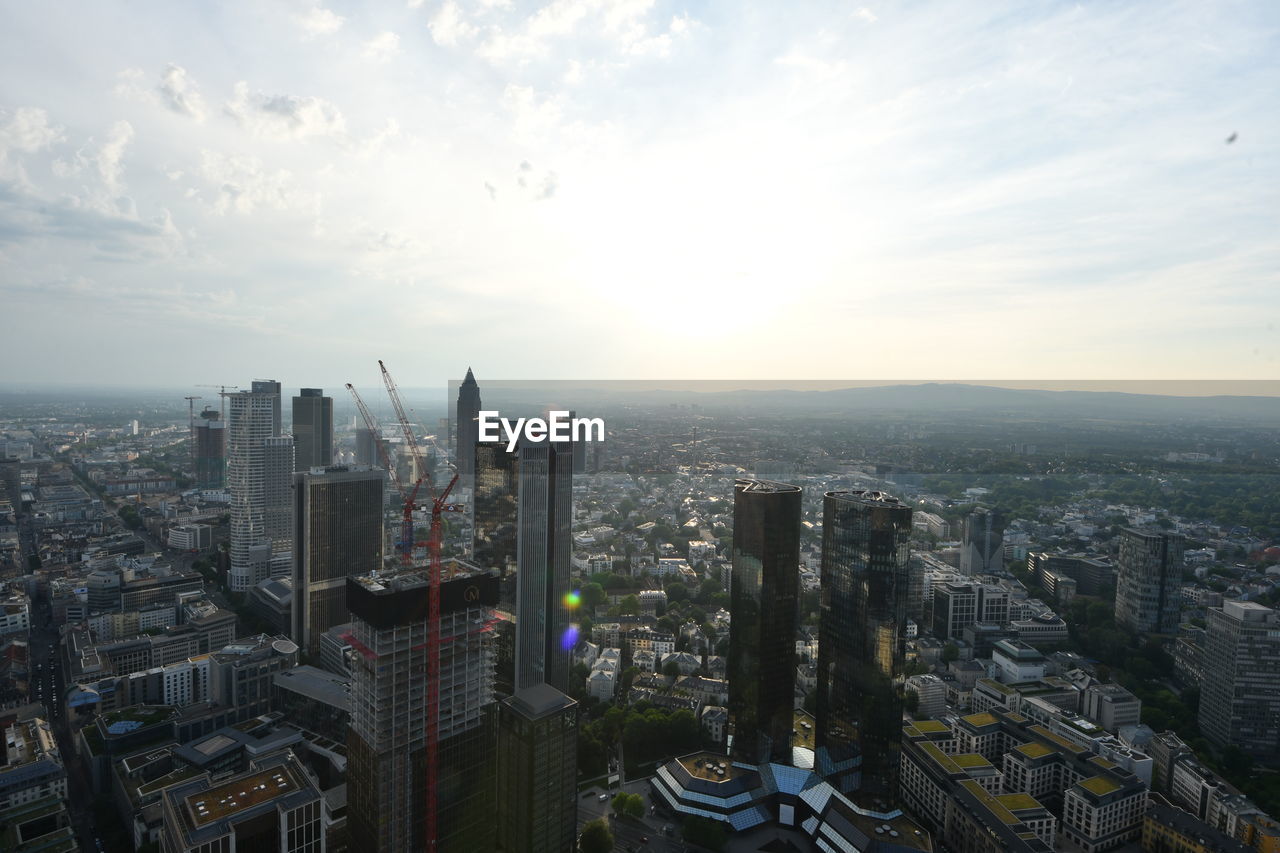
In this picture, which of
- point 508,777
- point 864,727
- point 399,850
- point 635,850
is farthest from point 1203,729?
point 399,850

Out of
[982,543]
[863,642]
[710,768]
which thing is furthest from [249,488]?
[982,543]

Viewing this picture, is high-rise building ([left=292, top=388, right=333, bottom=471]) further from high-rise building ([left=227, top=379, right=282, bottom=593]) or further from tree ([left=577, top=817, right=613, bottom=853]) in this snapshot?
tree ([left=577, top=817, right=613, bottom=853])

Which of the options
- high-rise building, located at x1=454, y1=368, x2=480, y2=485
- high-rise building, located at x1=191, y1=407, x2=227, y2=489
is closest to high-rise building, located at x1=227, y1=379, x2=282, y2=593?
high-rise building, located at x1=454, y1=368, x2=480, y2=485

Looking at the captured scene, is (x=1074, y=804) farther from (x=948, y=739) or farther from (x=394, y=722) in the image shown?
(x=394, y=722)

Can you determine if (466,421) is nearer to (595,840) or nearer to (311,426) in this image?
(311,426)

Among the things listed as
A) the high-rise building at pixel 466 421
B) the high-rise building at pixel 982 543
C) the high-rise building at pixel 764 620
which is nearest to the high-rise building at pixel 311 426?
the high-rise building at pixel 466 421
